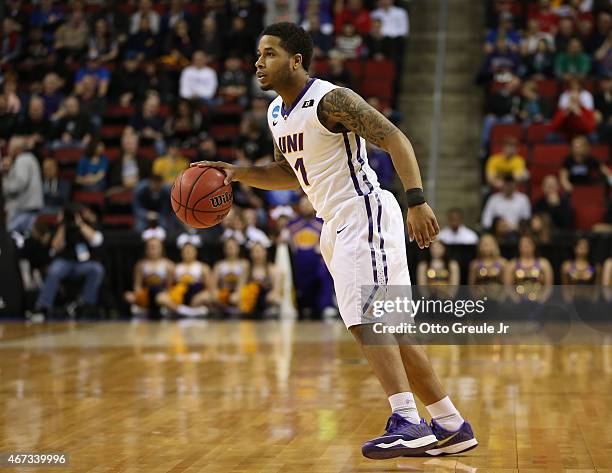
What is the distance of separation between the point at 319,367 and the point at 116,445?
345 cm

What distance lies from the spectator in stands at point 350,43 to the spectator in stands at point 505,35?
1941 millimetres

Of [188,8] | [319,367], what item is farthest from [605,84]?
[319,367]

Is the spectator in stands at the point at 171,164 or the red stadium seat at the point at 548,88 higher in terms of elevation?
the red stadium seat at the point at 548,88

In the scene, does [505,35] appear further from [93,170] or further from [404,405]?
[404,405]

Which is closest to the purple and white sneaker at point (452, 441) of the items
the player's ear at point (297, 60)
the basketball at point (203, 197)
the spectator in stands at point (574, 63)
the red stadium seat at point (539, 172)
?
the basketball at point (203, 197)

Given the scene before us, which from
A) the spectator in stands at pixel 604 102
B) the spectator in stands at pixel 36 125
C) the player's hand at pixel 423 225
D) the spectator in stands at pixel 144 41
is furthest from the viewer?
the spectator in stands at pixel 144 41

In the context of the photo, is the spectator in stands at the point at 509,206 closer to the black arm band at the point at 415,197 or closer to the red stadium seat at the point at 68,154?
the red stadium seat at the point at 68,154

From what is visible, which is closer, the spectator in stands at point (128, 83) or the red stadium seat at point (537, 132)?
the red stadium seat at point (537, 132)

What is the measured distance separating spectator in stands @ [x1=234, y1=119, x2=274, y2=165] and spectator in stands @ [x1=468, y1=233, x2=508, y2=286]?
3559 mm

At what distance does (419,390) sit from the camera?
199 inches

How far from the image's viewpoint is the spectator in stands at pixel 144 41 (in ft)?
58.3

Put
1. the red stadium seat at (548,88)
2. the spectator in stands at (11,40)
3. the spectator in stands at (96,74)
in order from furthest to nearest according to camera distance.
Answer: the spectator in stands at (11,40), the spectator in stands at (96,74), the red stadium seat at (548,88)

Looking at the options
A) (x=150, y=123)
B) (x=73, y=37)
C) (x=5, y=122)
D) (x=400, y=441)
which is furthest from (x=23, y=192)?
(x=400, y=441)

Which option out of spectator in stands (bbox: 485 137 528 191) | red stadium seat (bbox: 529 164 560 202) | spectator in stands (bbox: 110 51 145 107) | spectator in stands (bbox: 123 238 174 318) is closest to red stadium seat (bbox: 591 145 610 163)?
red stadium seat (bbox: 529 164 560 202)
